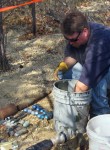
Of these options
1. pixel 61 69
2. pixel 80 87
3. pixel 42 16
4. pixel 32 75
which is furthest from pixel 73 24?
pixel 42 16

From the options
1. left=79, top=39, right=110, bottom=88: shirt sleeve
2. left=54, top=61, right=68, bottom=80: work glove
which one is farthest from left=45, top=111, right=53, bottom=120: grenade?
left=79, top=39, right=110, bottom=88: shirt sleeve

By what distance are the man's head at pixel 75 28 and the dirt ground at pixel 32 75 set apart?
1.18 metres

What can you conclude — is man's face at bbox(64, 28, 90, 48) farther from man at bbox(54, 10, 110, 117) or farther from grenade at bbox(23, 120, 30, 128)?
grenade at bbox(23, 120, 30, 128)

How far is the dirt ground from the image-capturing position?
160 inches

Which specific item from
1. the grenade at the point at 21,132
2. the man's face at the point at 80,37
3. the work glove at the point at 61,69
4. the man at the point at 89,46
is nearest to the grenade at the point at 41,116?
the grenade at the point at 21,132

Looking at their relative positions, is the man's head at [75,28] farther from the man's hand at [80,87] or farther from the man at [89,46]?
the man's hand at [80,87]

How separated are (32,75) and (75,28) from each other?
6.87ft

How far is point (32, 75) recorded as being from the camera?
217 inches

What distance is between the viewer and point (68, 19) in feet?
11.9

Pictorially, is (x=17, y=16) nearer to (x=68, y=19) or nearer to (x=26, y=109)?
(x=26, y=109)

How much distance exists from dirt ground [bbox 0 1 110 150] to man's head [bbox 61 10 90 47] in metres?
1.18

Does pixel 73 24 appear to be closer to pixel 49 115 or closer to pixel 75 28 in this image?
pixel 75 28

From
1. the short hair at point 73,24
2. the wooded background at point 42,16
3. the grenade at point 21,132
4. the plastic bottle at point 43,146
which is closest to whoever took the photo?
the plastic bottle at point 43,146

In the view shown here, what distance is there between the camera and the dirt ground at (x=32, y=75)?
4064 millimetres
